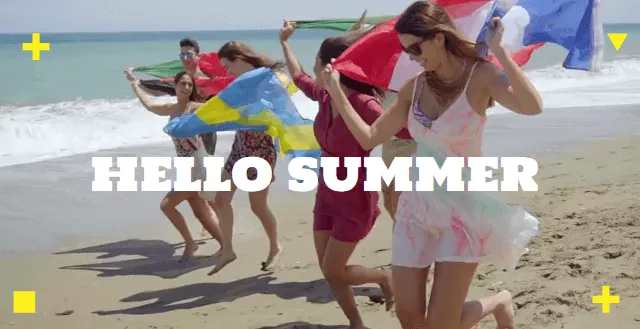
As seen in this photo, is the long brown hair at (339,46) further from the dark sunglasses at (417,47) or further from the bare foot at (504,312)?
the bare foot at (504,312)

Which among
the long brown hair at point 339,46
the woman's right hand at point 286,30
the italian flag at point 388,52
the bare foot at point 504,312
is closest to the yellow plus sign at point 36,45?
the woman's right hand at point 286,30

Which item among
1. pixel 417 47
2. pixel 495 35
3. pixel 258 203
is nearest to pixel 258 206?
pixel 258 203

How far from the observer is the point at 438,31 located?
3.63m

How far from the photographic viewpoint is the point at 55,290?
21.5 ft

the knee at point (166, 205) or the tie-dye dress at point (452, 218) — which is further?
the knee at point (166, 205)

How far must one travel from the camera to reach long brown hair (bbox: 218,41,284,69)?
21.6 feet

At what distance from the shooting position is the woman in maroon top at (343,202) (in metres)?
4.80

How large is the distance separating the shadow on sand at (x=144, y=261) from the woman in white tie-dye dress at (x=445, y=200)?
3.42 metres

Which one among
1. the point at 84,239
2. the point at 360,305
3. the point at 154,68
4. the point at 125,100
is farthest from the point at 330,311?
the point at 125,100

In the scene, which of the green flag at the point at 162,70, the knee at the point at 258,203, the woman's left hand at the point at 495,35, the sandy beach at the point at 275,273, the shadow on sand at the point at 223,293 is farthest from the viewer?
the green flag at the point at 162,70

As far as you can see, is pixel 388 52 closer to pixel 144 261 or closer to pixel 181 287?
pixel 181 287

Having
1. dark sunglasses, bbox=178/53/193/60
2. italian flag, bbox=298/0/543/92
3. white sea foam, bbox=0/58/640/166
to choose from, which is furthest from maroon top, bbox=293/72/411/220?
white sea foam, bbox=0/58/640/166

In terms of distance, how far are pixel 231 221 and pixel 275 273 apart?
531 millimetres

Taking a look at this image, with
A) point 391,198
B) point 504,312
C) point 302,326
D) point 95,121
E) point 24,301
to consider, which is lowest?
point 24,301
